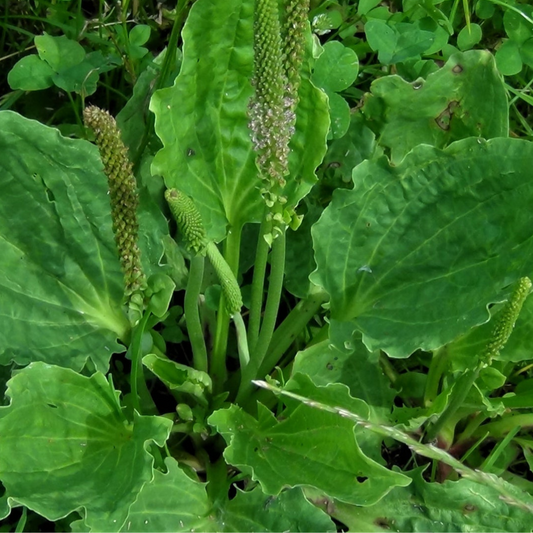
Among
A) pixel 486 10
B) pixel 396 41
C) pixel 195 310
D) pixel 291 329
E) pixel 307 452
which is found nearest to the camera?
pixel 307 452

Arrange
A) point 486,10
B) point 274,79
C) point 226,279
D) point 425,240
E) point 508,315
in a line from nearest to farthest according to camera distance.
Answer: point 274,79 < point 508,315 < point 226,279 < point 425,240 < point 486,10

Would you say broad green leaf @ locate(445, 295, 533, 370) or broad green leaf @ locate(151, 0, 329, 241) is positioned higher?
broad green leaf @ locate(151, 0, 329, 241)

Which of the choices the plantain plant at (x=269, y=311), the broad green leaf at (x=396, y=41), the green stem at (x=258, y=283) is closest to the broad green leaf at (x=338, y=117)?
the plantain plant at (x=269, y=311)

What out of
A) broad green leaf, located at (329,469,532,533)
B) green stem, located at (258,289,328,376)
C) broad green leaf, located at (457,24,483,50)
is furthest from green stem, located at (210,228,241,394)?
broad green leaf, located at (457,24,483,50)

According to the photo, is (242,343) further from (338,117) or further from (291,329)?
(338,117)

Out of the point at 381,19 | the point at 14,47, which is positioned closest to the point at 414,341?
the point at 381,19

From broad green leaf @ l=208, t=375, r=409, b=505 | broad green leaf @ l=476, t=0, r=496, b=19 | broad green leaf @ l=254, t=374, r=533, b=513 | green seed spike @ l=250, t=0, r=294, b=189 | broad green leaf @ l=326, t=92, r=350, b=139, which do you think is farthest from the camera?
broad green leaf @ l=476, t=0, r=496, b=19

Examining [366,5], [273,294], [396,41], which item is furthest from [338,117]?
[273,294]

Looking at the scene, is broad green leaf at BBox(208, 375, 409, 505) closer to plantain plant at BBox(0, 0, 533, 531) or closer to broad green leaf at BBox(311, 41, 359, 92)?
plantain plant at BBox(0, 0, 533, 531)

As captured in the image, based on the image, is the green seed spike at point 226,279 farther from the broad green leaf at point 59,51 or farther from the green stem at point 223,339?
the broad green leaf at point 59,51
